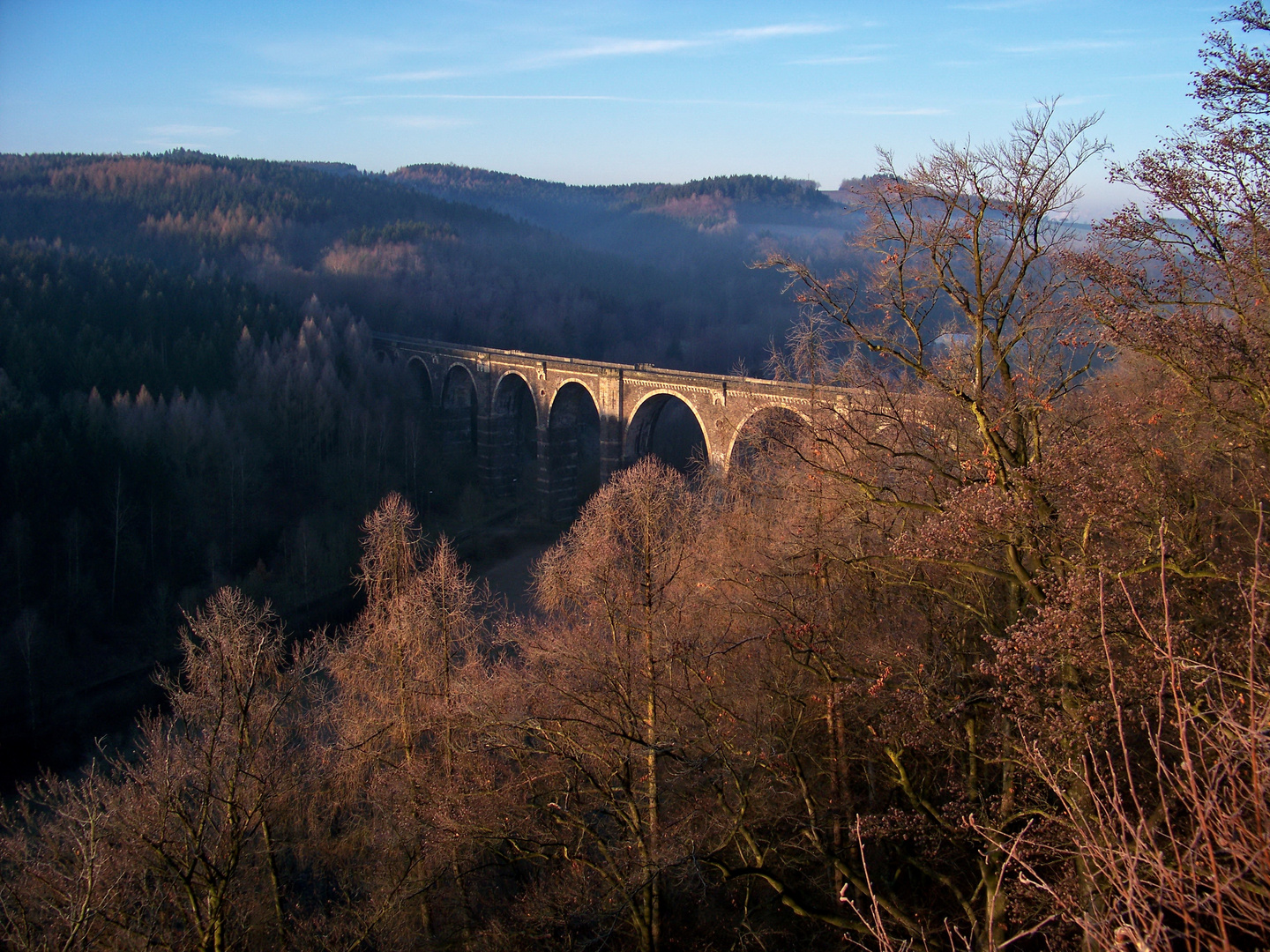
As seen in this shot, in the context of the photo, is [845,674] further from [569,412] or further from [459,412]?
[459,412]

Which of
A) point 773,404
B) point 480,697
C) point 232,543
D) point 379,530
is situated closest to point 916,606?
point 480,697

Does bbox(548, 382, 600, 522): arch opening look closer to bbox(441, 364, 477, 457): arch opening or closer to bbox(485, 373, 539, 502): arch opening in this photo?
bbox(485, 373, 539, 502): arch opening

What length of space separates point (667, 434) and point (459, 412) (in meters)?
11.9

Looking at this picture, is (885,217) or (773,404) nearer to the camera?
(885,217)

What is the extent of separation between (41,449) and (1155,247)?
29.7 m

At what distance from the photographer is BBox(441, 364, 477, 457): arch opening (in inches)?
1800

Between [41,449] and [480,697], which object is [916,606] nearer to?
[480,697]

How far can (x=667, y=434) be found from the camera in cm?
4597

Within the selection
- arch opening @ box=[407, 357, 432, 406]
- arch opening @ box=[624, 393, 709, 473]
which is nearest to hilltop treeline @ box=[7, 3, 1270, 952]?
arch opening @ box=[624, 393, 709, 473]

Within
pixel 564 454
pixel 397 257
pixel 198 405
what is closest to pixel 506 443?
pixel 564 454

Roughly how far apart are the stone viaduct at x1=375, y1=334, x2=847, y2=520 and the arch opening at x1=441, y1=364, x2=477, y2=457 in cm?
5

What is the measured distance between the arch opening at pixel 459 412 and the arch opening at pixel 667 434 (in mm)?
10501

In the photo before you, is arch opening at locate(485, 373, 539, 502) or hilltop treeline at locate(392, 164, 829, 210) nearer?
arch opening at locate(485, 373, 539, 502)

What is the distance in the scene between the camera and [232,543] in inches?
1163
